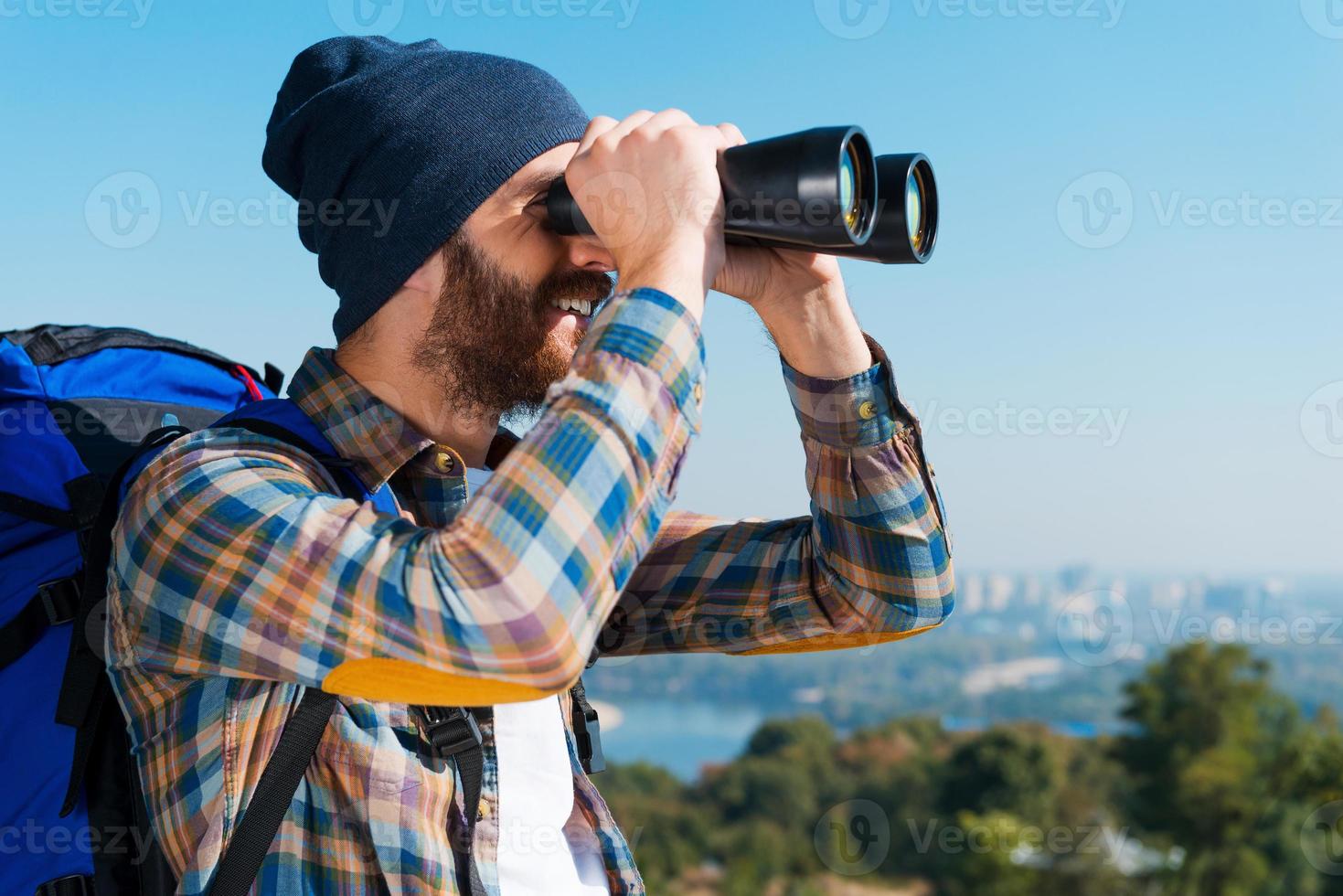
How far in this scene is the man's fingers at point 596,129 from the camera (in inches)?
48.5

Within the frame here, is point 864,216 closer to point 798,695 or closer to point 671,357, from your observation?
point 671,357

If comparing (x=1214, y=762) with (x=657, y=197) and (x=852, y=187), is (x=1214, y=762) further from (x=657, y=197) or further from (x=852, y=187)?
(x=657, y=197)

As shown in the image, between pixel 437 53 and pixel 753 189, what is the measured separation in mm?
687

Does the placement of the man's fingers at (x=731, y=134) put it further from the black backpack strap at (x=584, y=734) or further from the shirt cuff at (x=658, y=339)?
the black backpack strap at (x=584, y=734)

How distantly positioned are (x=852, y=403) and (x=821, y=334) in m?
0.11

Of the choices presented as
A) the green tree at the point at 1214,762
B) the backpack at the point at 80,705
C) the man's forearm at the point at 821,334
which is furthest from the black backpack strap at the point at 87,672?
the green tree at the point at 1214,762

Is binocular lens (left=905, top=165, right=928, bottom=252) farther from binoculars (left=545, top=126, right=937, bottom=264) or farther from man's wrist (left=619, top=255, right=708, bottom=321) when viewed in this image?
man's wrist (left=619, top=255, right=708, bottom=321)

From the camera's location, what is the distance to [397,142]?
4.96 feet

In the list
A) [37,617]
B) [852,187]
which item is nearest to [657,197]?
[852,187]

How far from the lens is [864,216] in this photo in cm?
127

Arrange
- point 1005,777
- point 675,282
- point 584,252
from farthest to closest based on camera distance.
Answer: point 1005,777
point 584,252
point 675,282

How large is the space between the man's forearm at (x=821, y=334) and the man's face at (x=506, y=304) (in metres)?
0.25

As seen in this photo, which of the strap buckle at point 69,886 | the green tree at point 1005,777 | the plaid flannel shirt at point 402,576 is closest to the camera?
the plaid flannel shirt at point 402,576

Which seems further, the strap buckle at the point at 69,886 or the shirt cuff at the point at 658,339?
the strap buckle at the point at 69,886
